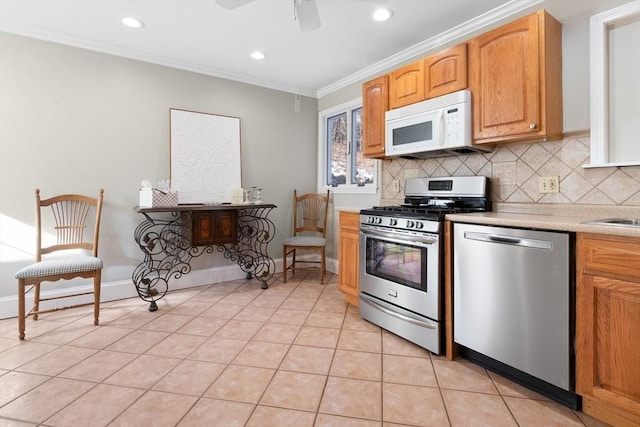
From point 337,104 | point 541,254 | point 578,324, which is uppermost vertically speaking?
point 337,104

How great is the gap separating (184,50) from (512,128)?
3012mm

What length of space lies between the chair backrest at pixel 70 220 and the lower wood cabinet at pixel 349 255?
218cm

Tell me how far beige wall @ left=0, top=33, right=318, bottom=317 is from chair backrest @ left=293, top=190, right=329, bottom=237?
2.12ft

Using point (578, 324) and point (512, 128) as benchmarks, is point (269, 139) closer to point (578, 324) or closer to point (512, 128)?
point (512, 128)

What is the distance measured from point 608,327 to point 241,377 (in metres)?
→ 1.81

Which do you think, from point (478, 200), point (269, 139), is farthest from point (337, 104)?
point (478, 200)

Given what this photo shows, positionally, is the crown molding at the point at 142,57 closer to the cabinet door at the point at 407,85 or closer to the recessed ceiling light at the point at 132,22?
the recessed ceiling light at the point at 132,22

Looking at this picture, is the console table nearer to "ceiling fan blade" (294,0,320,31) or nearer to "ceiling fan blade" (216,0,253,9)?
"ceiling fan blade" (216,0,253,9)

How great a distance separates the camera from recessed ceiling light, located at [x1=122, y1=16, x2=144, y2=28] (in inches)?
101

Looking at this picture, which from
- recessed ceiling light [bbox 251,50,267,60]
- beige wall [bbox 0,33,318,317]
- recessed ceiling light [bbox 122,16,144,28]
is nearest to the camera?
recessed ceiling light [bbox 122,16,144,28]

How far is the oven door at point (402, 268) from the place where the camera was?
2064 mm

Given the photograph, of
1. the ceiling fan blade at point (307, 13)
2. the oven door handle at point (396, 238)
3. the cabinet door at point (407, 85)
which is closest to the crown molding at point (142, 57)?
the cabinet door at point (407, 85)

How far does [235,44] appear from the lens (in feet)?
9.95

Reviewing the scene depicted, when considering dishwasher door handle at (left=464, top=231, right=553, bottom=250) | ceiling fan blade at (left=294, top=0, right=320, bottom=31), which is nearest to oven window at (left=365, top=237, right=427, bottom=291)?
dishwasher door handle at (left=464, top=231, right=553, bottom=250)
